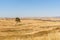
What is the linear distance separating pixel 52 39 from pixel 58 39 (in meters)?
0.50

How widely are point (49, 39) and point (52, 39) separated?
0.81 ft

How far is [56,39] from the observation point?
13.1 meters

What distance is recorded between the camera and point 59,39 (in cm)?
1291

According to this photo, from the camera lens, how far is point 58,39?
13.0 meters

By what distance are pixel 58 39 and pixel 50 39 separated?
2.17 feet

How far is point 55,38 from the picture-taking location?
527 inches

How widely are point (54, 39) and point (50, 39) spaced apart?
0.35 meters

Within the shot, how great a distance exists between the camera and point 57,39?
13.0 m

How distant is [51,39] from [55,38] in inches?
23.7

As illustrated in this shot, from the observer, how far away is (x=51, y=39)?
42.4 feet

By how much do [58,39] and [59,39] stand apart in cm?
9

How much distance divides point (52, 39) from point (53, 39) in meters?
0.12

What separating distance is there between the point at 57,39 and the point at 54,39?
0.83ft

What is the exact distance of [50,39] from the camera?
12953mm
